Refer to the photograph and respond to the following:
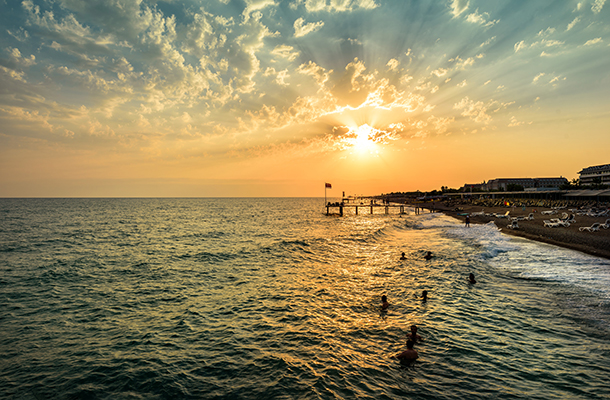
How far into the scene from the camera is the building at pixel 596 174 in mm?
116250

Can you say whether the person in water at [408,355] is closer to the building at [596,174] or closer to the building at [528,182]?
the building at [596,174]

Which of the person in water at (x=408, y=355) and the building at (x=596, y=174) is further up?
the building at (x=596, y=174)

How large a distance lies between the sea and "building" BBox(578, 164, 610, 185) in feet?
456

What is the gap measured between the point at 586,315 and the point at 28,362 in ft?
84.0

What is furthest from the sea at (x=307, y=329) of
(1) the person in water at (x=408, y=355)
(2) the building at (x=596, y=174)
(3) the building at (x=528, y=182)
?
(3) the building at (x=528, y=182)

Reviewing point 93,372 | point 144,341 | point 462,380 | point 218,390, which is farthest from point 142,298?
point 462,380

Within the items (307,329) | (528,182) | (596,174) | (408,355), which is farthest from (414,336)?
(528,182)

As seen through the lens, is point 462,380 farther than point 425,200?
No

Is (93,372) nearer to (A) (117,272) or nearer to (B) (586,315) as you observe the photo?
(A) (117,272)

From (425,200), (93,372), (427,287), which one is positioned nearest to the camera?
(93,372)

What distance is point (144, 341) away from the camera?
12352mm

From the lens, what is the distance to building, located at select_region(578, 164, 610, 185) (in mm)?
116250

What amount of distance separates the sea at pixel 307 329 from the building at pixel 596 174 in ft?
456

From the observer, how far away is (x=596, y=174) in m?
122
